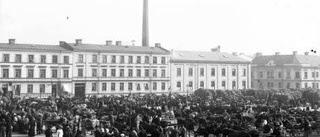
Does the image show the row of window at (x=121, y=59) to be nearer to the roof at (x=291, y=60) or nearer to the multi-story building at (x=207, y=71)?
the multi-story building at (x=207, y=71)

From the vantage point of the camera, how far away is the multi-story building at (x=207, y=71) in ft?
251

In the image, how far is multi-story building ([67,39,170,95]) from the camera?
6619 centimetres

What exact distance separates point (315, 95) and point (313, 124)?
2588 centimetres

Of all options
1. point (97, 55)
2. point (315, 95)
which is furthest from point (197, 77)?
point (315, 95)

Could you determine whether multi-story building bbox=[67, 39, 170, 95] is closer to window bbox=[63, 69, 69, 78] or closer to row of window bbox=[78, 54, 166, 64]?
row of window bbox=[78, 54, 166, 64]

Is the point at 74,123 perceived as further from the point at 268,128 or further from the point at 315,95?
the point at 315,95

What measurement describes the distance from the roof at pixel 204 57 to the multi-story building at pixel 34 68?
19986 mm

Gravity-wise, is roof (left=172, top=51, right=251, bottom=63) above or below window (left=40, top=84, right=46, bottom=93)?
above

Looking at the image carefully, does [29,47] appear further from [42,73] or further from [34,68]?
[42,73]

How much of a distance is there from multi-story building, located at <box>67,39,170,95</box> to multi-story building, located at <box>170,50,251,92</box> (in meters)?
2.43

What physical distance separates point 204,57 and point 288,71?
1960 centimetres

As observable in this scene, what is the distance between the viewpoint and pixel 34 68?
62.0 m

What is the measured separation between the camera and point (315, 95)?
174ft

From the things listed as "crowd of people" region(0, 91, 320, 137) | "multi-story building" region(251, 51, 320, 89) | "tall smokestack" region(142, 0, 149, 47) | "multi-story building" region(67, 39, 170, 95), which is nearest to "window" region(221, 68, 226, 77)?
"multi-story building" region(251, 51, 320, 89)
